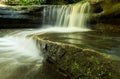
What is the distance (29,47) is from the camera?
18.9ft

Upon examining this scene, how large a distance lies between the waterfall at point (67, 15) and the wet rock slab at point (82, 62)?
429 centimetres

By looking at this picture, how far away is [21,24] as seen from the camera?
10.3m

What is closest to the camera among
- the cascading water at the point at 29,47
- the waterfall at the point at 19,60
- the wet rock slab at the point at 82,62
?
the wet rock slab at the point at 82,62

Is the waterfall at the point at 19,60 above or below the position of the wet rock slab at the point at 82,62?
below

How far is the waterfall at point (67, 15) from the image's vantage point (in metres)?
8.03

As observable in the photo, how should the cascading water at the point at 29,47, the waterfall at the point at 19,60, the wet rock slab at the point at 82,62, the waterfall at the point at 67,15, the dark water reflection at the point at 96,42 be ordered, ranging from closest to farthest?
1. the wet rock slab at the point at 82,62
2. the dark water reflection at the point at 96,42
3. the waterfall at the point at 19,60
4. the cascading water at the point at 29,47
5. the waterfall at the point at 67,15

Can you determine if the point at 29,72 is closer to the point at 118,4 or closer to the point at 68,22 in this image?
the point at 118,4

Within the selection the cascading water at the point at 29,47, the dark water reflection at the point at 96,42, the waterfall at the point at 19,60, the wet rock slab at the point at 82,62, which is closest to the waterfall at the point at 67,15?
the cascading water at the point at 29,47

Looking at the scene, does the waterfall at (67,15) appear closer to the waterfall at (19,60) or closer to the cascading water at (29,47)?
the cascading water at (29,47)

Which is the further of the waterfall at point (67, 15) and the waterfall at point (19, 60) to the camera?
the waterfall at point (67, 15)

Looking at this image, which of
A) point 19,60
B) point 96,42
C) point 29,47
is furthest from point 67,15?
point 96,42

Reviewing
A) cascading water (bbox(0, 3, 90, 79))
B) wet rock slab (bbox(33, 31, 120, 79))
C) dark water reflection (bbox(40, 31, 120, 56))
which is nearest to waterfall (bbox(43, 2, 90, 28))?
cascading water (bbox(0, 3, 90, 79))

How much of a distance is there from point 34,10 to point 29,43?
14.2 feet

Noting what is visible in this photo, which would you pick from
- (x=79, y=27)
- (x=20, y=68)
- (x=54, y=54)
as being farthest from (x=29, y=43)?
(x=79, y=27)
